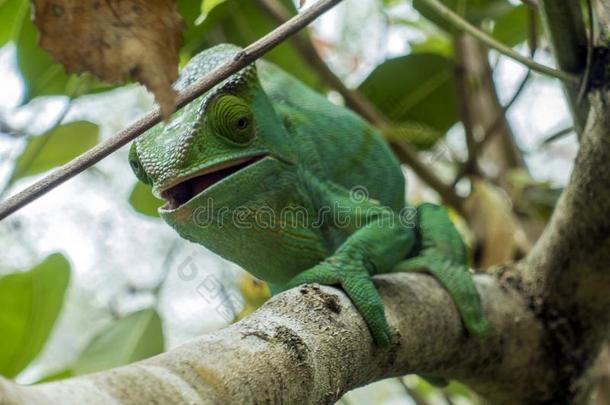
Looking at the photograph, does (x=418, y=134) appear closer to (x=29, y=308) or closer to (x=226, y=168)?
(x=226, y=168)

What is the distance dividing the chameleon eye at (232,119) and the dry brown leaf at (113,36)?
0.92ft

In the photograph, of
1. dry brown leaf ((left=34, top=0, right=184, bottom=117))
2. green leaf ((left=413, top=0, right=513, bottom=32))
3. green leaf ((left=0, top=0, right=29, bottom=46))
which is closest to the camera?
dry brown leaf ((left=34, top=0, right=184, bottom=117))

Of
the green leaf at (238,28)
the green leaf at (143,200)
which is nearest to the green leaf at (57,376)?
the green leaf at (143,200)

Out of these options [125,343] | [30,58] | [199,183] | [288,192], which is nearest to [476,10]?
[288,192]

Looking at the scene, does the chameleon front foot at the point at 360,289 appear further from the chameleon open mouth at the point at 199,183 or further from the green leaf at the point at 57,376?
the green leaf at the point at 57,376

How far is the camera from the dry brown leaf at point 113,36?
82cm

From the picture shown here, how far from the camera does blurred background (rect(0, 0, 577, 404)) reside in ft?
4.85

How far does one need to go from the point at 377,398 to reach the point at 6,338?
2232mm

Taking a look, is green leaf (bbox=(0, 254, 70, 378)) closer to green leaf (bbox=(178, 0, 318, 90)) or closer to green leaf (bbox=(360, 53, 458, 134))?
green leaf (bbox=(178, 0, 318, 90))

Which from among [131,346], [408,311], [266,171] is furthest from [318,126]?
[131,346]

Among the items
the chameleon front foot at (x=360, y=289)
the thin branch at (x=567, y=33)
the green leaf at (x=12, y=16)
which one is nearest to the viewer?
the chameleon front foot at (x=360, y=289)

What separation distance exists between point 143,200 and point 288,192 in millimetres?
558

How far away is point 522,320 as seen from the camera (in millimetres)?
1413

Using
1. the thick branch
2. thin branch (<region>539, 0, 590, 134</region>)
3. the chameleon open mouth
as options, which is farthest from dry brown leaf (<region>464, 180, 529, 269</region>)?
the chameleon open mouth
